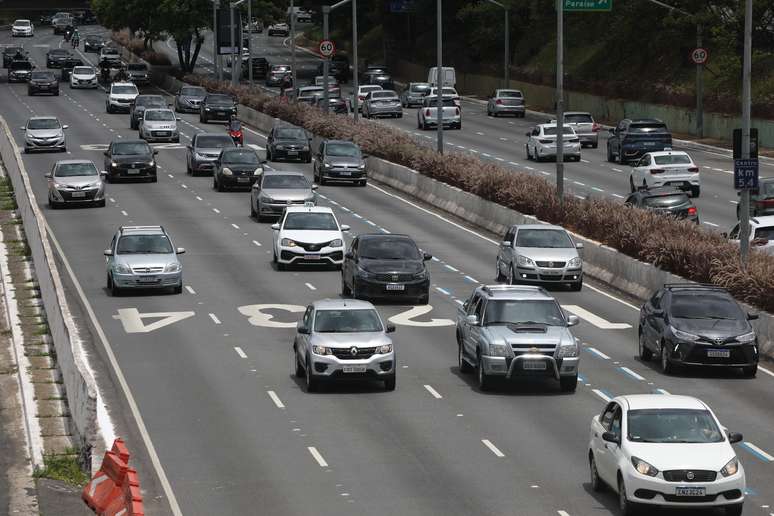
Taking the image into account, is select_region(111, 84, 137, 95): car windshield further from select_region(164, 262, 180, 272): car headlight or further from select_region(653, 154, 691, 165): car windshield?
select_region(164, 262, 180, 272): car headlight

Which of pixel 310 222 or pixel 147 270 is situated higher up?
pixel 310 222

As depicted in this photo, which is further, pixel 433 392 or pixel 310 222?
pixel 310 222

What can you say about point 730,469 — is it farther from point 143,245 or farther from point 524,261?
point 143,245

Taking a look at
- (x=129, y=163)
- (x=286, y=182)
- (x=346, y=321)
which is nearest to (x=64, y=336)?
(x=346, y=321)

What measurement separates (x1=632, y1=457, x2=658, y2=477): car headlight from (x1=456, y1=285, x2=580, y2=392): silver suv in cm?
812

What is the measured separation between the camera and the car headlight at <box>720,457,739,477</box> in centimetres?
1913

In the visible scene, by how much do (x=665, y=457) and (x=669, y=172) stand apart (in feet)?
123

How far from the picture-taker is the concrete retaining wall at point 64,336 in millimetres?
22972

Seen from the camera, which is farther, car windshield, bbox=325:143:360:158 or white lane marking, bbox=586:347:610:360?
car windshield, bbox=325:143:360:158

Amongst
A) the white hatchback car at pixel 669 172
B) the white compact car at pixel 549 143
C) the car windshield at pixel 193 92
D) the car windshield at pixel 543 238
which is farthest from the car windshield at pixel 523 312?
the car windshield at pixel 193 92

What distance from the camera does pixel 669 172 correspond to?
183 feet

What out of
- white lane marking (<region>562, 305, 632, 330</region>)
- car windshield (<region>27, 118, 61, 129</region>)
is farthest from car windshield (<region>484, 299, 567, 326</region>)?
car windshield (<region>27, 118, 61, 129</region>)

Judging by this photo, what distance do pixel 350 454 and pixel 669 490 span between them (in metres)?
5.58

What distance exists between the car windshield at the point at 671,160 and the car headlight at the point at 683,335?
27687 mm
